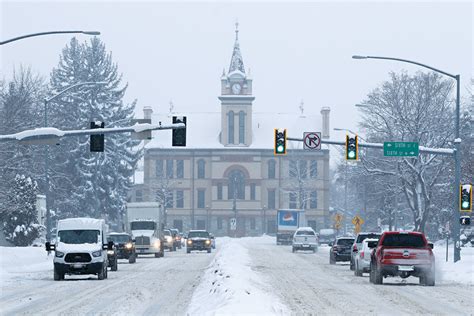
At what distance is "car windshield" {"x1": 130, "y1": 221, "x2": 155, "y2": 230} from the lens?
67000 millimetres

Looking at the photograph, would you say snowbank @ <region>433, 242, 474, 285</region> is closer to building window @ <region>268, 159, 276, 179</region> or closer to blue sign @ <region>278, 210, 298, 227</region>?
blue sign @ <region>278, 210, 298, 227</region>

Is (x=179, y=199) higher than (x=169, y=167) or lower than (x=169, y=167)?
lower

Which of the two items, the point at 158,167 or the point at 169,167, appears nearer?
the point at 158,167

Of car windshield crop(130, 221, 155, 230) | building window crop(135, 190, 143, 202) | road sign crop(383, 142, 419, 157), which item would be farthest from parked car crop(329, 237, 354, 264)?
building window crop(135, 190, 143, 202)

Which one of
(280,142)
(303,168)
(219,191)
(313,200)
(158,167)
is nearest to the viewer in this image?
(280,142)

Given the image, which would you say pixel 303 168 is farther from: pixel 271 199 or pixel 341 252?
pixel 341 252

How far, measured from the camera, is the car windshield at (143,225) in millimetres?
67000

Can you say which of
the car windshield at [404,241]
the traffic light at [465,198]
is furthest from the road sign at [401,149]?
the car windshield at [404,241]

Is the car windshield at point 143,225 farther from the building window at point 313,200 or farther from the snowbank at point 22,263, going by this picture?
the building window at point 313,200

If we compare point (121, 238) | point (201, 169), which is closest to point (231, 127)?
point (201, 169)

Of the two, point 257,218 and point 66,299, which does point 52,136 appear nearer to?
point 66,299

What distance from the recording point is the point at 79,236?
38.8m

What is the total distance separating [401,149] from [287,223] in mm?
63610

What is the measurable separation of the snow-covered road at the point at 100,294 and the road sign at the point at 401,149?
11.4m
